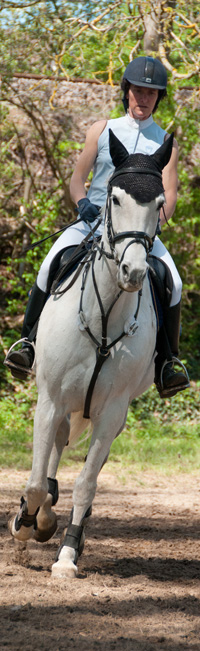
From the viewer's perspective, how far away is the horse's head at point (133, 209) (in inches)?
141

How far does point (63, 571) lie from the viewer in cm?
454

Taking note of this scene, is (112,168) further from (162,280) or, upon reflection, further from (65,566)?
(65,566)

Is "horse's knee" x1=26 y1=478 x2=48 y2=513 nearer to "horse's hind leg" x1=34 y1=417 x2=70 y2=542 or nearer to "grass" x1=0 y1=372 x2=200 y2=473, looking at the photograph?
"horse's hind leg" x1=34 y1=417 x2=70 y2=542

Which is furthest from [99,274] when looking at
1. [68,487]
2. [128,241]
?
[68,487]

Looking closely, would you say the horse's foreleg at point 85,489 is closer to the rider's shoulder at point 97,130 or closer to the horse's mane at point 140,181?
the horse's mane at point 140,181

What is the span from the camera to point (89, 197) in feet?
16.8

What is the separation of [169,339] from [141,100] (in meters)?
1.62

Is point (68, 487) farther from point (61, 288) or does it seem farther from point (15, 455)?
point (61, 288)

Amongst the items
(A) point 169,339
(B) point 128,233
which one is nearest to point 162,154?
(B) point 128,233

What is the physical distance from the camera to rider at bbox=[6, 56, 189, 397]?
484 cm

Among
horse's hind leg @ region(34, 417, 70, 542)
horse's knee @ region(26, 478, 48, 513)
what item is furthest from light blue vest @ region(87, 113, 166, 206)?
horse's knee @ region(26, 478, 48, 513)

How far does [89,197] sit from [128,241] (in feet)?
5.06

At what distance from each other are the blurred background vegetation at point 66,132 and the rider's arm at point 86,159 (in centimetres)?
684

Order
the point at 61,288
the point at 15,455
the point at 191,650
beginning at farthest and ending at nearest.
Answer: the point at 15,455 → the point at 61,288 → the point at 191,650
